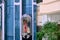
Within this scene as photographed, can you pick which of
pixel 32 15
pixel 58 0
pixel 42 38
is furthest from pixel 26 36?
pixel 58 0

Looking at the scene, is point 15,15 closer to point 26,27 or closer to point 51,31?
point 26,27

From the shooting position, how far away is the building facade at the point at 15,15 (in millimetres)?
4359

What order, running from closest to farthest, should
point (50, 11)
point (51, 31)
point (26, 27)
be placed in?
1. point (51, 31)
2. point (50, 11)
3. point (26, 27)

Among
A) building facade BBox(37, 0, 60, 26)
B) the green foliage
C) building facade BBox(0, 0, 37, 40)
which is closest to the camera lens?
the green foliage

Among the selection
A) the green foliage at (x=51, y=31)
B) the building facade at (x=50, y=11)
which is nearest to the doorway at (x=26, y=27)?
the building facade at (x=50, y=11)

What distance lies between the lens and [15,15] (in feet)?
14.4

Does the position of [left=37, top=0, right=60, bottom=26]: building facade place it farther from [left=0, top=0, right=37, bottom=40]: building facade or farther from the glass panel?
the glass panel

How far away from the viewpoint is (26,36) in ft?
14.3

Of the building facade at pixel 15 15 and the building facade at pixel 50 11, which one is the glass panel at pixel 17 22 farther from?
the building facade at pixel 50 11

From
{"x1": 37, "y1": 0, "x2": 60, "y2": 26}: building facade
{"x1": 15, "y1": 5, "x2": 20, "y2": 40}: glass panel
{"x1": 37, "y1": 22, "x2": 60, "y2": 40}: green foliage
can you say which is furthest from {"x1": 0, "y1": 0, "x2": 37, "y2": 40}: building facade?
{"x1": 37, "y1": 22, "x2": 60, "y2": 40}: green foliage

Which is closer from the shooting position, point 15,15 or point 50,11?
point 50,11

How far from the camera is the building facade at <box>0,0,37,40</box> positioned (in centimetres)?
436

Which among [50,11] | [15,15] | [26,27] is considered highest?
[50,11]

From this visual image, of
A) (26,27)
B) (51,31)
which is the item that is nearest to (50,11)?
(51,31)
